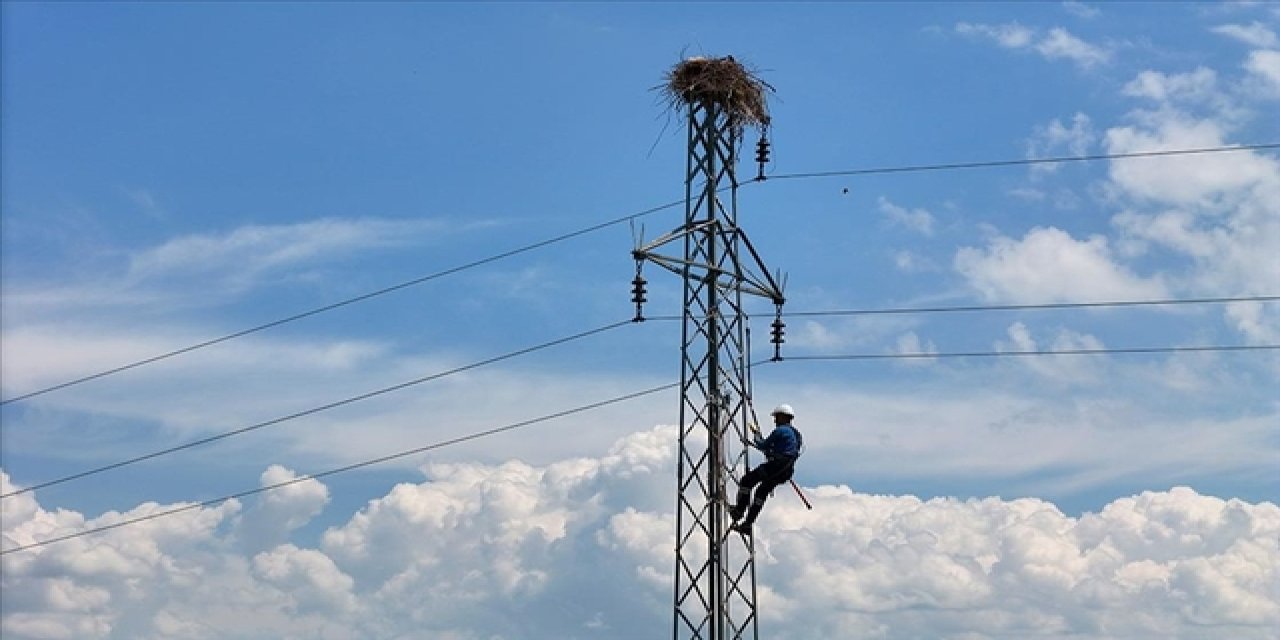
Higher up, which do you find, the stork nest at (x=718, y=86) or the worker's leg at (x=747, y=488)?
the stork nest at (x=718, y=86)

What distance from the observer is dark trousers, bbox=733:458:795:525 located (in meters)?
29.1

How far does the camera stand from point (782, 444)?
28984 millimetres

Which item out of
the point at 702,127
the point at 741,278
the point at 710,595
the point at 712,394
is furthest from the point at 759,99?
the point at 710,595

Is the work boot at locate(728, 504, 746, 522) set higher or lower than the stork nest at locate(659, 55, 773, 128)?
lower

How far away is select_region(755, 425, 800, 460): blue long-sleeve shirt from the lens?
28984mm

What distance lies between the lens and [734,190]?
101 feet

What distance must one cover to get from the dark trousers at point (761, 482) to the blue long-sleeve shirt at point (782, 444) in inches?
4.3

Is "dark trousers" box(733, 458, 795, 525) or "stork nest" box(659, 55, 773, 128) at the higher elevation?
"stork nest" box(659, 55, 773, 128)

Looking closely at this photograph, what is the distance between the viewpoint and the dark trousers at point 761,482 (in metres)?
29.1

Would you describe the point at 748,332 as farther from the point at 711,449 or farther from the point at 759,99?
the point at 759,99

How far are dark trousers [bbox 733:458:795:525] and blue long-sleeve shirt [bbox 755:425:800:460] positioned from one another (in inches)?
4.3

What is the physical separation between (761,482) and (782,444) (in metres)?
0.67

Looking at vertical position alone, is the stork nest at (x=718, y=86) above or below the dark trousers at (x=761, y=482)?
above

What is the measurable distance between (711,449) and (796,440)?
1276 millimetres
